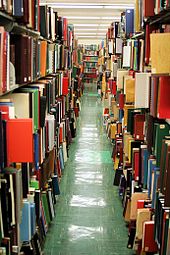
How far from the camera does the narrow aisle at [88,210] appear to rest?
4.09 m

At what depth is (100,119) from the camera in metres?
11.9

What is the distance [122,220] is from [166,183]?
253 centimetres

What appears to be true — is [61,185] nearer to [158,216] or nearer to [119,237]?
[119,237]

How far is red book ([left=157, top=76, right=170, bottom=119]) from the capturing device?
268 centimetres

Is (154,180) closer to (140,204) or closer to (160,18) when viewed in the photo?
(140,204)

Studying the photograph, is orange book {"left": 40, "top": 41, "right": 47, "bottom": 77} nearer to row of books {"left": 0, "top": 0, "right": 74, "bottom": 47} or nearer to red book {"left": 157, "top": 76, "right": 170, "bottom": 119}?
row of books {"left": 0, "top": 0, "right": 74, "bottom": 47}

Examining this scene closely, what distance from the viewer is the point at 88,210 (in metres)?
5.05

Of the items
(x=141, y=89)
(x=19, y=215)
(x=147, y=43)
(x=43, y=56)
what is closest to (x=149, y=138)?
(x=141, y=89)

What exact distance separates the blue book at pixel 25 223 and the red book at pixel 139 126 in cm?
163

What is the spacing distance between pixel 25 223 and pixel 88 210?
7.17 ft

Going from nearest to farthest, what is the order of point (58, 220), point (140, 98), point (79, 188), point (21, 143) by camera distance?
point (21, 143), point (140, 98), point (58, 220), point (79, 188)

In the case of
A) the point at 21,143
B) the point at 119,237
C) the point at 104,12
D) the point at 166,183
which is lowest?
the point at 119,237

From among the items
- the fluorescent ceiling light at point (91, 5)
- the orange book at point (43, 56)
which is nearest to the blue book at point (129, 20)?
the orange book at point (43, 56)

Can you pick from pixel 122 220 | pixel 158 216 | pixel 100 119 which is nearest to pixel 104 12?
pixel 100 119
